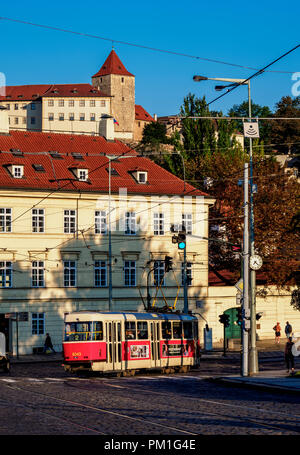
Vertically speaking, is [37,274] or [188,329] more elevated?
[37,274]

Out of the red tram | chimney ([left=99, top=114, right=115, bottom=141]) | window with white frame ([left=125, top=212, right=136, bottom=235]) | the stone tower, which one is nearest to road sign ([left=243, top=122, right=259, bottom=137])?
the red tram

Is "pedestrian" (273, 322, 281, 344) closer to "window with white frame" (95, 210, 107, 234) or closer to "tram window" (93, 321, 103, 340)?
"window with white frame" (95, 210, 107, 234)

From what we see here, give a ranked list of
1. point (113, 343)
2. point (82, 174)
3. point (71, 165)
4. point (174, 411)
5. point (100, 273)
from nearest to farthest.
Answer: point (174, 411), point (113, 343), point (100, 273), point (82, 174), point (71, 165)

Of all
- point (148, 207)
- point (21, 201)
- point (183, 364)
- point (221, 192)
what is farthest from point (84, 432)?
point (221, 192)

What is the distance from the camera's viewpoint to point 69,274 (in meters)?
57.6

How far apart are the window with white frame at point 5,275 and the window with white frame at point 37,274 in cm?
154

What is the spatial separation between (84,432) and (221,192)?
56697 mm

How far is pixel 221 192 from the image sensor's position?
72.8 m

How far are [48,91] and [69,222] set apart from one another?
127 m

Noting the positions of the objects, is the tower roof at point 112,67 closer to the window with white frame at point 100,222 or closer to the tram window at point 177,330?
the window with white frame at point 100,222

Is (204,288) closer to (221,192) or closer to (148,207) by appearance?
(148,207)

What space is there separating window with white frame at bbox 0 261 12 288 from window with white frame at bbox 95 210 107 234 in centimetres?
690

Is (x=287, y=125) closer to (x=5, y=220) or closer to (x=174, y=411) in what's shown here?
(x=5, y=220)

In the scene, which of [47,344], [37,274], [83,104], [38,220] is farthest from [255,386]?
[83,104]
